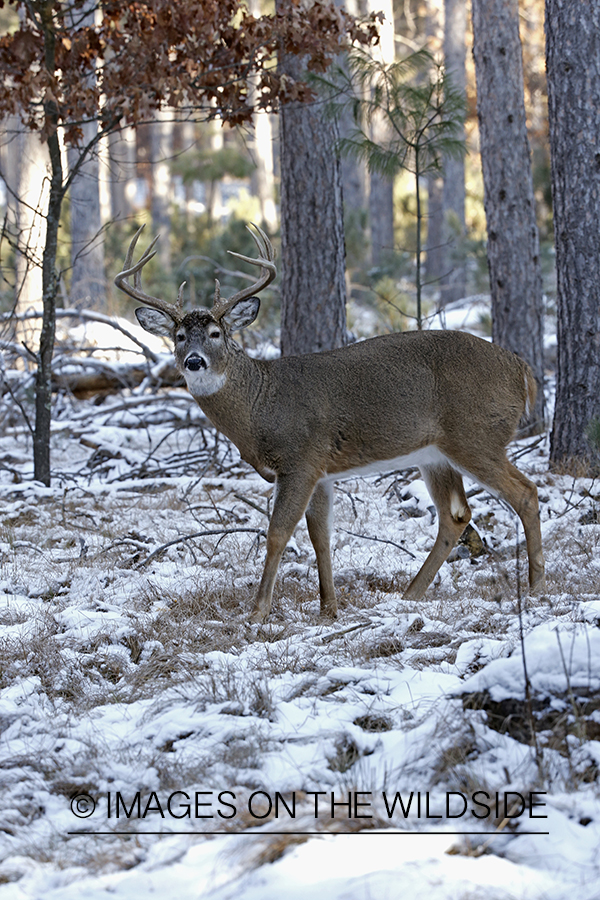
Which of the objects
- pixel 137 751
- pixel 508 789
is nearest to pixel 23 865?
pixel 137 751

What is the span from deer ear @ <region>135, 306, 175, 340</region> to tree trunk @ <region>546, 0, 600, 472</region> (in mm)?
3486

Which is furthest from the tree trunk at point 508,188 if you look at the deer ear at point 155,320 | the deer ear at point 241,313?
the deer ear at point 155,320

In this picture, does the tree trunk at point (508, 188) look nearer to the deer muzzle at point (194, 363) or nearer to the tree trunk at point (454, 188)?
the deer muzzle at point (194, 363)

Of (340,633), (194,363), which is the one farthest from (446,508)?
(194,363)

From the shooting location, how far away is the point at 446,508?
5645 millimetres

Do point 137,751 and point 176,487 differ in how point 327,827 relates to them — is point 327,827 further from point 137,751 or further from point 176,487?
point 176,487

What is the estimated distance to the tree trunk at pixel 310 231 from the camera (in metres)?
8.15

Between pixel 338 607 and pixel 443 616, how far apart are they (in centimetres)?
75

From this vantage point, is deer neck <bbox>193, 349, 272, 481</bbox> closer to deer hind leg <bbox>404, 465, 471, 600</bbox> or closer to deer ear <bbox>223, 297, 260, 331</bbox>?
deer ear <bbox>223, 297, 260, 331</bbox>

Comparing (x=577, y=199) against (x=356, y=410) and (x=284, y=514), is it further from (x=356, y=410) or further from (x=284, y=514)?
(x=284, y=514)

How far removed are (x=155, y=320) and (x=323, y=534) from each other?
5.18ft

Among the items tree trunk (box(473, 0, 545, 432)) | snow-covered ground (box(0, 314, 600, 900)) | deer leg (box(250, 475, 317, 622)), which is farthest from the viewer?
tree trunk (box(473, 0, 545, 432))

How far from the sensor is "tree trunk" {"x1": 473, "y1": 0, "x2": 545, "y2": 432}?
9586 millimetres

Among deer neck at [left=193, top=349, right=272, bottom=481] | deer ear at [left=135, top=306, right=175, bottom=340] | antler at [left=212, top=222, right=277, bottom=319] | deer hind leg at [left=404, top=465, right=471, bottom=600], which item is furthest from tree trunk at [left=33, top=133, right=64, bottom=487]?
deer hind leg at [left=404, top=465, right=471, bottom=600]
